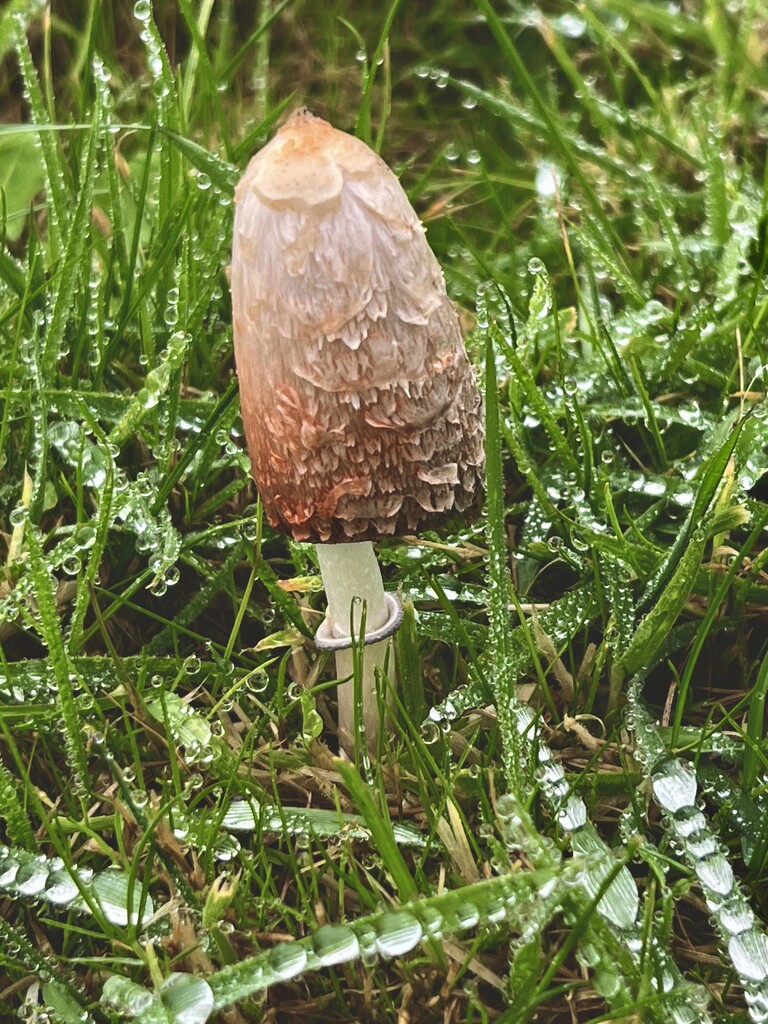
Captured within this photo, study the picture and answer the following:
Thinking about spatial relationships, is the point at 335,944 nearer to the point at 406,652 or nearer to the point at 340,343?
the point at 406,652

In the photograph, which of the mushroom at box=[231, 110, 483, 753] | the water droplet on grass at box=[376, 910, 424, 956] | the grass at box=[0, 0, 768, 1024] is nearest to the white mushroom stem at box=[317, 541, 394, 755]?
the grass at box=[0, 0, 768, 1024]

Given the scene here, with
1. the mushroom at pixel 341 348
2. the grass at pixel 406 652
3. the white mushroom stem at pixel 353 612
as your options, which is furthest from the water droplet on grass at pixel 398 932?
the mushroom at pixel 341 348

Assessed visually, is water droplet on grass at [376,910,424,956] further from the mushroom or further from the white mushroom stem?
the mushroom

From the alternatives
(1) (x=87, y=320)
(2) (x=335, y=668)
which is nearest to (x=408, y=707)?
(2) (x=335, y=668)

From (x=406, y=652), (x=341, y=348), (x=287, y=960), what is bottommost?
Result: (x=287, y=960)

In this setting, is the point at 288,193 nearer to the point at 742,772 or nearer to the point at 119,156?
the point at 742,772

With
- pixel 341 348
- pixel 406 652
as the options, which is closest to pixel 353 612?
pixel 406 652

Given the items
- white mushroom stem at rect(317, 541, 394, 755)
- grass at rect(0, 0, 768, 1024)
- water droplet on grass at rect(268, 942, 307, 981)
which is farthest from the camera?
white mushroom stem at rect(317, 541, 394, 755)
